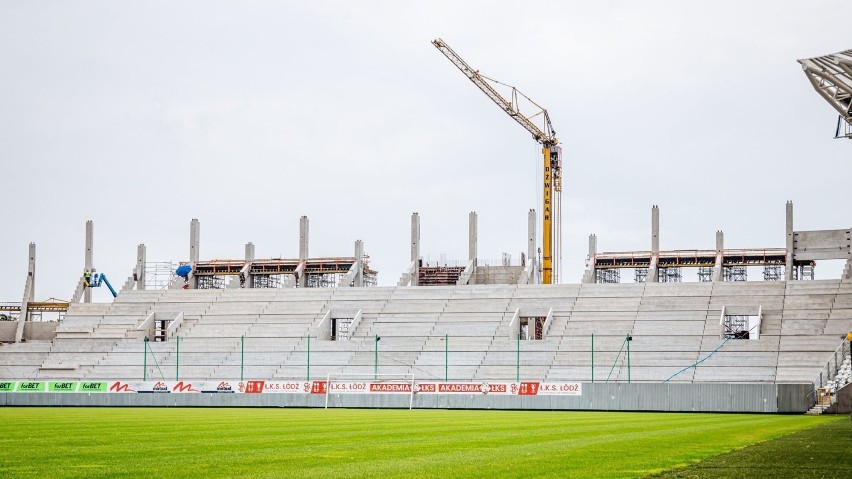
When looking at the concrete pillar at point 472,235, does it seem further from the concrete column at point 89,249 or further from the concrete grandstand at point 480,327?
the concrete column at point 89,249

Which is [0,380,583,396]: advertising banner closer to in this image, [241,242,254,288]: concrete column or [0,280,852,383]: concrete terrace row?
[0,280,852,383]: concrete terrace row

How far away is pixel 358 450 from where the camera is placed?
19.5 metres

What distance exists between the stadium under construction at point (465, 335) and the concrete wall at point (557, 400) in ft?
0.25

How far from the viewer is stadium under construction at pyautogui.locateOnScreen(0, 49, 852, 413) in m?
55.1

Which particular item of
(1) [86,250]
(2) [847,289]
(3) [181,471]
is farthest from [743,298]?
(3) [181,471]

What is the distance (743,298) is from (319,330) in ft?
88.9

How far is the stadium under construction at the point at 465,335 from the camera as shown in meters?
55.1

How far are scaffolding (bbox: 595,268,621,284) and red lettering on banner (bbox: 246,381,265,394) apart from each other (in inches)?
1343

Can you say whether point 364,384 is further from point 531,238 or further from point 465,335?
point 531,238

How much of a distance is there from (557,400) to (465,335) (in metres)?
16.2

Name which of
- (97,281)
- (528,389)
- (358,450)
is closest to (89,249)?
(97,281)

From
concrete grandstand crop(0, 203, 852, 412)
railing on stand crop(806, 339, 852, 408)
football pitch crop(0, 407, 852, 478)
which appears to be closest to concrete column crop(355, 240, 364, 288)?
concrete grandstand crop(0, 203, 852, 412)

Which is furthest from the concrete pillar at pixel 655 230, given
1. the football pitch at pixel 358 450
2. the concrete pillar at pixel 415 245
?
the football pitch at pixel 358 450

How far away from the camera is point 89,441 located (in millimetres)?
22094
